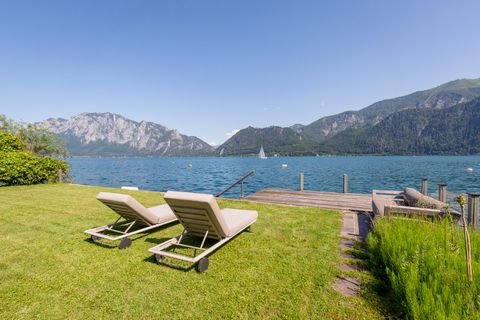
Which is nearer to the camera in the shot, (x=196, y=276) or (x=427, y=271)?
(x=427, y=271)

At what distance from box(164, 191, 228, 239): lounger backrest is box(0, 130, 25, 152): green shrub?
19.9m

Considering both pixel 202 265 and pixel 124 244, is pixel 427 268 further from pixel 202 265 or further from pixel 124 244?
pixel 124 244

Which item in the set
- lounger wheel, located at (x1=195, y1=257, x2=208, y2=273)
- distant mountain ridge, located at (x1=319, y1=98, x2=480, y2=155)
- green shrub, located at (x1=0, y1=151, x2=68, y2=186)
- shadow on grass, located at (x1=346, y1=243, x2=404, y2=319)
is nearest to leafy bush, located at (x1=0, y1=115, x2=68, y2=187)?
green shrub, located at (x1=0, y1=151, x2=68, y2=186)

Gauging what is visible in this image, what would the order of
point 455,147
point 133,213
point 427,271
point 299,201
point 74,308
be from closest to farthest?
point 74,308
point 427,271
point 133,213
point 299,201
point 455,147

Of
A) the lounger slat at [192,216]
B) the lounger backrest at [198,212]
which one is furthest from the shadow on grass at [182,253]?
the lounger slat at [192,216]

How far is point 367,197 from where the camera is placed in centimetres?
1167

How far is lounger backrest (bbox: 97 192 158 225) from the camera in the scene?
16.6 ft

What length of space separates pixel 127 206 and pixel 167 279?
214 cm

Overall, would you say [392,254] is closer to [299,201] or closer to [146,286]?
[146,286]

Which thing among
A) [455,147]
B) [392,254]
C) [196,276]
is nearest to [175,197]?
[196,276]

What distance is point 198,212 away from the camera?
4.29 meters

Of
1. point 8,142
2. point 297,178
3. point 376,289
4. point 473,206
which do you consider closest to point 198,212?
point 376,289

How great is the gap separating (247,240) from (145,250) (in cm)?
232

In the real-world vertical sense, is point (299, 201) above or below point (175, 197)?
below
